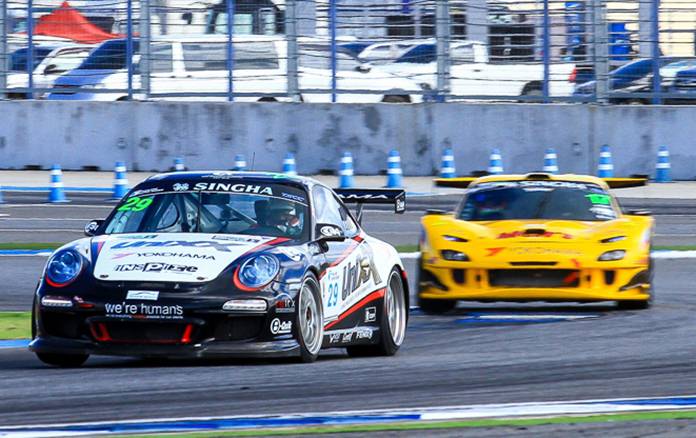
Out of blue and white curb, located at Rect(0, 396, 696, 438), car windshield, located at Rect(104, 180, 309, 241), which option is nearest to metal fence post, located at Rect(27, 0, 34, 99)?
car windshield, located at Rect(104, 180, 309, 241)

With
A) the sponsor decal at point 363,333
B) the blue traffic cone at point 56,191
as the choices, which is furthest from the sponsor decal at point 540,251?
the blue traffic cone at point 56,191

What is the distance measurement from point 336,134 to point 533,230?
13324 mm

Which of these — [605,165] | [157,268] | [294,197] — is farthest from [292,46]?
[157,268]

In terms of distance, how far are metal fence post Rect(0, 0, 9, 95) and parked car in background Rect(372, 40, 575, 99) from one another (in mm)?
6335

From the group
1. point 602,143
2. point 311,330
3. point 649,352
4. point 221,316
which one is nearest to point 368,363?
point 311,330

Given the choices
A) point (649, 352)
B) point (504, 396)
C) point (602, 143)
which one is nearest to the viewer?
point (504, 396)

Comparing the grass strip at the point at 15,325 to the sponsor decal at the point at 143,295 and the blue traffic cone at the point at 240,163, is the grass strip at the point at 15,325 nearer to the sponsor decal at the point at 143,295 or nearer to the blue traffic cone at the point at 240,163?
the sponsor decal at the point at 143,295

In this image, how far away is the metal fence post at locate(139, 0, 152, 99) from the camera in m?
26.3

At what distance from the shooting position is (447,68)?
25922 millimetres

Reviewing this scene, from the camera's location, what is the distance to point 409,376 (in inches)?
330

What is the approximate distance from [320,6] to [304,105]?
5.47ft

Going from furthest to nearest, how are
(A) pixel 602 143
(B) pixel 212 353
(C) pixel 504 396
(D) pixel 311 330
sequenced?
(A) pixel 602 143, (D) pixel 311 330, (B) pixel 212 353, (C) pixel 504 396

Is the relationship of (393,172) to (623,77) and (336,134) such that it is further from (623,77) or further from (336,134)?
(623,77)

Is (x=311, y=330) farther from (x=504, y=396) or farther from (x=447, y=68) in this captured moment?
(x=447, y=68)
